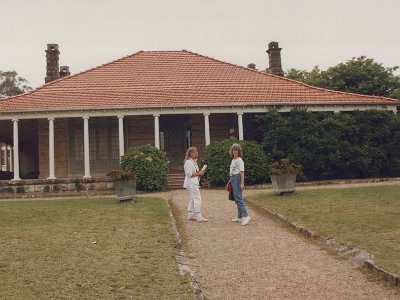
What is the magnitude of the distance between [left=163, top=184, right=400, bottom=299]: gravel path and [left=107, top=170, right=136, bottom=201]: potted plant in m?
4.23

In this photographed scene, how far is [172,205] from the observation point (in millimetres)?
12609

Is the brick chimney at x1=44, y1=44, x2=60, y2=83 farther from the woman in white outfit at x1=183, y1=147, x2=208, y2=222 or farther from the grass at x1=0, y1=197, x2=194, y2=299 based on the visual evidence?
the woman in white outfit at x1=183, y1=147, x2=208, y2=222

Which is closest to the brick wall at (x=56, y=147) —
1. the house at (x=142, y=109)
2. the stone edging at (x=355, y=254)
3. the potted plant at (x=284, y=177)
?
the house at (x=142, y=109)

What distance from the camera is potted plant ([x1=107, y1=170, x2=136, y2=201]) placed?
500 inches

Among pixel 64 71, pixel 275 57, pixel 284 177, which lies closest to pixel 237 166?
pixel 284 177

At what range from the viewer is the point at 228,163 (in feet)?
56.7

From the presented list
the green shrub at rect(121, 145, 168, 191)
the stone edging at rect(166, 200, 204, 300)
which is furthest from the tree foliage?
the stone edging at rect(166, 200, 204, 300)

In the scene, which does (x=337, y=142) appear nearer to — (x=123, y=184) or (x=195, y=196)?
(x=123, y=184)

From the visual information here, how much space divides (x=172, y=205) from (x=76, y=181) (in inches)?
274

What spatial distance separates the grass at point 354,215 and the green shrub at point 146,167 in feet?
17.1

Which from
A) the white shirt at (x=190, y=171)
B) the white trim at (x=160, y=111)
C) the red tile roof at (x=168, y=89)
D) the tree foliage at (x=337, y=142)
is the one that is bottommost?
the white shirt at (x=190, y=171)

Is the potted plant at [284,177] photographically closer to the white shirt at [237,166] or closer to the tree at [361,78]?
the white shirt at [237,166]

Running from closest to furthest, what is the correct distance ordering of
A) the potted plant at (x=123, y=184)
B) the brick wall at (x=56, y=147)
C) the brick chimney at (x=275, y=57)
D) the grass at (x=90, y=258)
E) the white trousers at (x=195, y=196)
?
the grass at (x=90, y=258) < the white trousers at (x=195, y=196) < the potted plant at (x=123, y=184) < the brick wall at (x=56, y=147) < the brick chimney at (x=275, y=57)

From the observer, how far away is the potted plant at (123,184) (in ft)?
41.6
